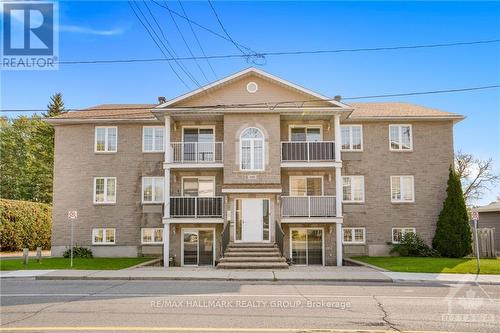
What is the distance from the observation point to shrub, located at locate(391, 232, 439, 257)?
23.8 meters

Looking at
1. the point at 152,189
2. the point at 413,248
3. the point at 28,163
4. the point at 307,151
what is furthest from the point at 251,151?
the point at 28,163

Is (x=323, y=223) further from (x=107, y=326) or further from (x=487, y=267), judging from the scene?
(x=107, y=326)

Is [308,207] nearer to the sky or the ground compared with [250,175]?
nearer to the ground

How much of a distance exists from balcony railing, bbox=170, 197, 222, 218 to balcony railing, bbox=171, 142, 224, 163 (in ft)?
6.78

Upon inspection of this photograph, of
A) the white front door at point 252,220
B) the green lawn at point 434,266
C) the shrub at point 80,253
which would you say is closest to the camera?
the green lawn at point 434,266

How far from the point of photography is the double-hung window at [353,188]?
25.1 metres

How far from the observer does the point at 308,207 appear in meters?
22.3

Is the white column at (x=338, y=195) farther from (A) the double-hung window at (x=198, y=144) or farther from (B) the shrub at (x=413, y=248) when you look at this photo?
(A) the double-hung window at (x=198, y=144)

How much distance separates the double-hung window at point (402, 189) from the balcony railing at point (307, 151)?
476 cm

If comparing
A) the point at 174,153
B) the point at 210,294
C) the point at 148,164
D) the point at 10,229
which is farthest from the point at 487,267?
the point at 10,229

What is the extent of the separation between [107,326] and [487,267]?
1570cm

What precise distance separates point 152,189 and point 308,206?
28.3ft

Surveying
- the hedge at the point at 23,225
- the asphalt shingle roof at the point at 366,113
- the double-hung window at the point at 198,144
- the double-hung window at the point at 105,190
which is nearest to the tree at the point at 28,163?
the hedge at the point at 23,225

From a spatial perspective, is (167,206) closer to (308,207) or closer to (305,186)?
(308,207)
